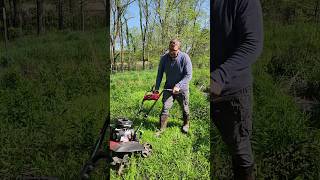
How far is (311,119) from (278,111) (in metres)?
0.32

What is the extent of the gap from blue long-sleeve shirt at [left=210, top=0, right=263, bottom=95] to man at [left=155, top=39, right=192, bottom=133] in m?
0.18

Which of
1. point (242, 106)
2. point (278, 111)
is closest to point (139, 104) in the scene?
point (242, 106)

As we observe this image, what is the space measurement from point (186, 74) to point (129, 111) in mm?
452

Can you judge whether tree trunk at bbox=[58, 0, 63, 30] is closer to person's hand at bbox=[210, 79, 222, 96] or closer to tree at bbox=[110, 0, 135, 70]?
tree at bbox=[110, 0, 135, 70]

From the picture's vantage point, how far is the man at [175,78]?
3.50 m

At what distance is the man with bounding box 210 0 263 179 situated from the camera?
3.42 metres

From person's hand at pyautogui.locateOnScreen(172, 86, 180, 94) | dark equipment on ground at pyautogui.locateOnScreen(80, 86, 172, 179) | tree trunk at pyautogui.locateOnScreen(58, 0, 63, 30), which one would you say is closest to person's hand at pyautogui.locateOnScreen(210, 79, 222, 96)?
person's hand at pyautogui.locateOnScreen(172, 86, 180, 94)

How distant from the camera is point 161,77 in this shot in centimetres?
354

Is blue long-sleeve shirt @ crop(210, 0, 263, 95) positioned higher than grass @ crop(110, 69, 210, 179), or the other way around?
blue long-sleeve shirt @ crop(210, 0, 263, 95)

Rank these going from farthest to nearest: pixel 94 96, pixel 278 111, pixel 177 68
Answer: pixel 94 96, pixel 278 111, pixel 177 68

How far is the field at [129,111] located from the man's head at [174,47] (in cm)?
17

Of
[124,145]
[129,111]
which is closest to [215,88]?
[129,111]

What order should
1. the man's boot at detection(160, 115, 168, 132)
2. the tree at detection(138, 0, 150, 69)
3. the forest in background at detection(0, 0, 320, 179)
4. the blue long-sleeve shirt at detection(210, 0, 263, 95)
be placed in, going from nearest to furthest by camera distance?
the blue long-sleeve shirt at detection(210, 0, 263, 95) < the tree at detection(138, 0, 150, 69) < the man's boot at detection(160, 115, 168, 132) < the forest in background at detection(0, 0, 320, 179)

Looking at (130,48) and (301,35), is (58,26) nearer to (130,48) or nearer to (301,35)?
(130,48)
